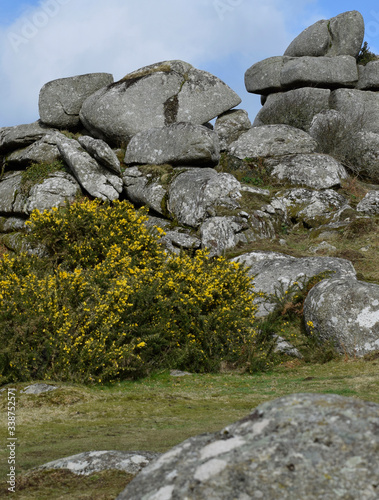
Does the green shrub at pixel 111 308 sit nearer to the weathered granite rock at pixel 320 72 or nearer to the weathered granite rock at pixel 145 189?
the weathered granite rock at pixel 145 189

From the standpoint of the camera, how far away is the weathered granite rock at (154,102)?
1026 inches

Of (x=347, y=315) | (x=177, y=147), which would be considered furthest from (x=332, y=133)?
(x=347, y=315)

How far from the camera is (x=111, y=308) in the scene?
10.0m

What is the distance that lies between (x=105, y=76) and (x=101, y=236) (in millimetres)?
18042

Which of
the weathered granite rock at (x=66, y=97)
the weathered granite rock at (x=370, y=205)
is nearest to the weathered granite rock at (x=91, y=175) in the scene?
the weathered granite rock at (x=66, y=97)

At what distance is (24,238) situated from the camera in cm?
1403

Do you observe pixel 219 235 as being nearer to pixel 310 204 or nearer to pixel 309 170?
pixel 310 204

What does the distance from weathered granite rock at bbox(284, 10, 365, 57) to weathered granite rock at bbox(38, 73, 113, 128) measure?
1254 cm

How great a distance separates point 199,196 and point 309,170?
5.88 meters

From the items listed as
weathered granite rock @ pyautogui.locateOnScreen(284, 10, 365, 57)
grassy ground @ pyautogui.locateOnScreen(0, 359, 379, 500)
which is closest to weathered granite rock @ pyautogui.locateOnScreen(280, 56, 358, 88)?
weathered granite rock @ pyautogui.locateOnScreen(284, 10, 365, 57)

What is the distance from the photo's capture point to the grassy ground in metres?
4.13

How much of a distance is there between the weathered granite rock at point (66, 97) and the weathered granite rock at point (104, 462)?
25.9 metres

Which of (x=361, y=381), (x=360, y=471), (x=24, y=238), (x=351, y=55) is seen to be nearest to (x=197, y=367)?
(x=361, y=381)

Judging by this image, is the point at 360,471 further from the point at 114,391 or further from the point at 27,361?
the point at 27,361
